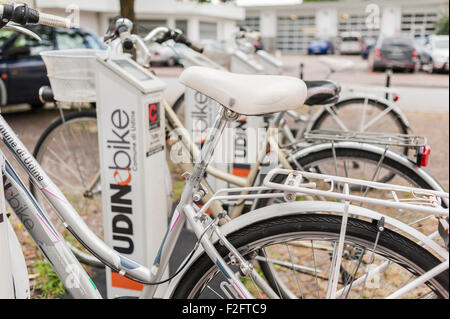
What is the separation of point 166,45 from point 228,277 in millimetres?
1766

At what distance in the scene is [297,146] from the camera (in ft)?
8.21

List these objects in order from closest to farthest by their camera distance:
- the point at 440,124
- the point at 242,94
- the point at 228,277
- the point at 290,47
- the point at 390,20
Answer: the point at 242,94 < the point at 228,277 < the point at 440,124 < the point at 390,20 < the point at 290,47

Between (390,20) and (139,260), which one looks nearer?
(139,260)

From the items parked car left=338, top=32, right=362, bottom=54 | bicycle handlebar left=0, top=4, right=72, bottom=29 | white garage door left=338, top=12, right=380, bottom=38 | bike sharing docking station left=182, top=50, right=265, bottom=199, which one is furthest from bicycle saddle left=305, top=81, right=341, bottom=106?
white garage door left=338, top=12, right=380, bottom=38

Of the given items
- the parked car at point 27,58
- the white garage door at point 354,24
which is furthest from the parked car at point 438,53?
the white garage door at point 354,24

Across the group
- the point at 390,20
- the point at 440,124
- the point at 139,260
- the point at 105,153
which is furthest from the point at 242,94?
the point at 390,20

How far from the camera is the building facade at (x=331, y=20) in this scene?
3350 cm

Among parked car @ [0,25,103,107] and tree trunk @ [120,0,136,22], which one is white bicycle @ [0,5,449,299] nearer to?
tree trunk @ [120,0,136,22]

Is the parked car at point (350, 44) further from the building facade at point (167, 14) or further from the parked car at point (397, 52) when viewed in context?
the parked car at point (397, 52)

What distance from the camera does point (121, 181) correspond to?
Answer: 2014mm

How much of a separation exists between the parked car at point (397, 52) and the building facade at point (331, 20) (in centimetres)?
1614

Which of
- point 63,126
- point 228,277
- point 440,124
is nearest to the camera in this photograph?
point 228,277

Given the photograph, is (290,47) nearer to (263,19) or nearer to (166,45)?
(263,19)

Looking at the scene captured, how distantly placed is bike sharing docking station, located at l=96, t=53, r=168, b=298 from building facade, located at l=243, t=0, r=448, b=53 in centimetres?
3370
